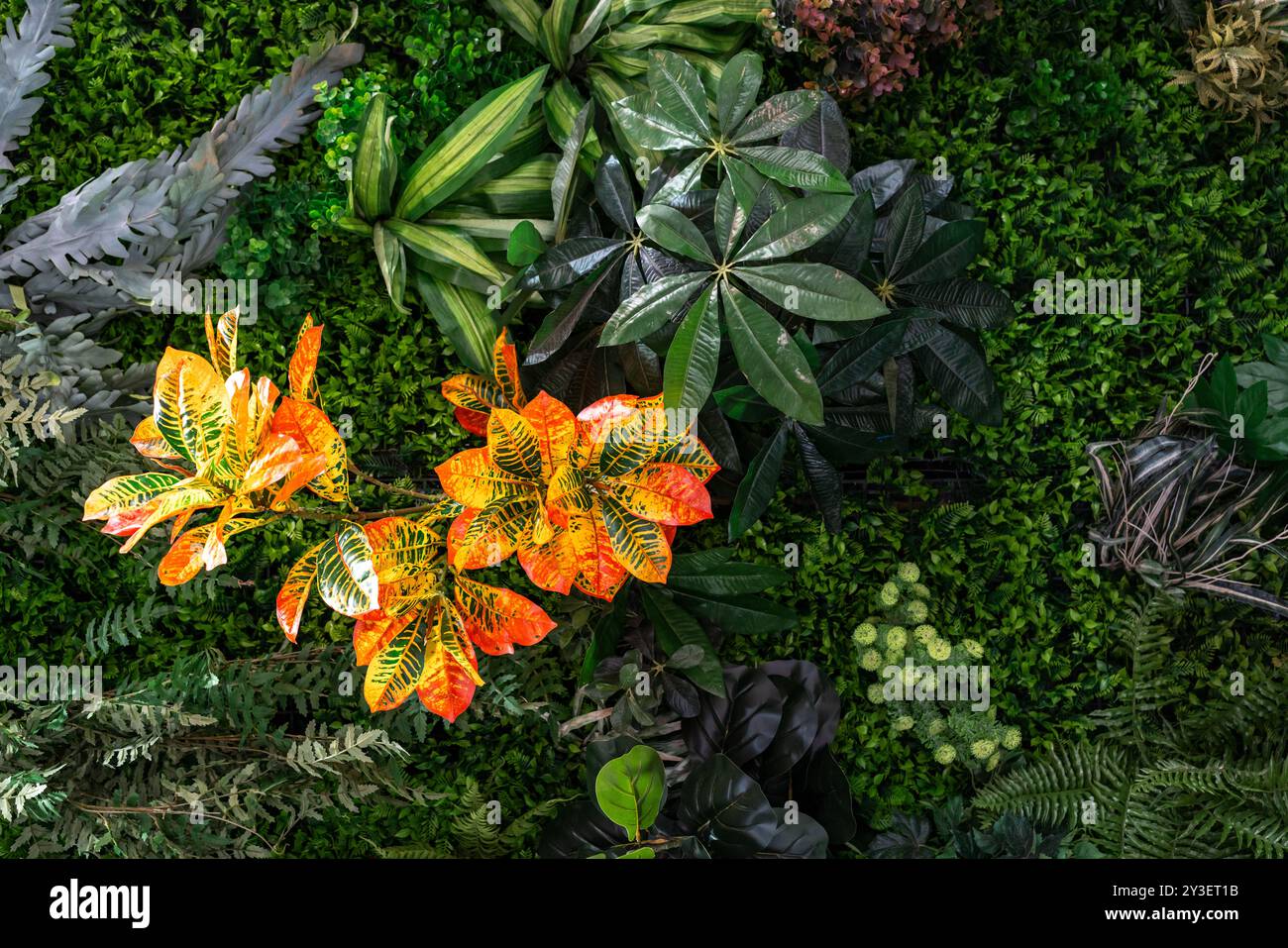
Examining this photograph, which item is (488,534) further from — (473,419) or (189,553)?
(189,553)

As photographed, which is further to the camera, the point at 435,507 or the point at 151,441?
the point at 435,507

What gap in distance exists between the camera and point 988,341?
2.47m

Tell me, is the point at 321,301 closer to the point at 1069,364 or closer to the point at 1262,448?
the point at 1069,364

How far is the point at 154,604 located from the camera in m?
2.45

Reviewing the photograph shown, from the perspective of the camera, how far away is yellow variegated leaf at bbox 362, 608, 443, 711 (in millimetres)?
1865

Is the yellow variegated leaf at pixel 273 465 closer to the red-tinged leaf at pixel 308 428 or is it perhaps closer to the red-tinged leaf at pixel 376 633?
the red-tinged leaf at pixel 308 428

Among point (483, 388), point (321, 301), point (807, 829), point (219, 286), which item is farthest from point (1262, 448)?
point (219, 286)

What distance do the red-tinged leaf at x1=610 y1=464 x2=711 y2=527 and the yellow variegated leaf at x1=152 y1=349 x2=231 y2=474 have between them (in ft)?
2.50

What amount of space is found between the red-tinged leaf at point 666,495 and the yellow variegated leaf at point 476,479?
219mm

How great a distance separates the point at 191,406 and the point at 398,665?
64 cm

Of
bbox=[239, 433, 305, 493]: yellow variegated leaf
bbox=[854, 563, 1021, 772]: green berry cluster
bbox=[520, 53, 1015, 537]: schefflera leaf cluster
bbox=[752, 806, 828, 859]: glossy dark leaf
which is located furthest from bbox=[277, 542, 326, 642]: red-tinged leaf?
bbox=[854, 563, 1021, 772]: green berry cluster

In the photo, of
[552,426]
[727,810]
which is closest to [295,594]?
[552,426]

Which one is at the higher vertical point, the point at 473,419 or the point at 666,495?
the point at 473,419

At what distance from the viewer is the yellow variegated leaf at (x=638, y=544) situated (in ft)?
6.23
